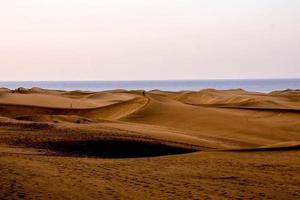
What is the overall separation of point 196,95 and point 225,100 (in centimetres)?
373

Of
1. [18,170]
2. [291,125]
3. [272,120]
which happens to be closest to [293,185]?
[18,170]

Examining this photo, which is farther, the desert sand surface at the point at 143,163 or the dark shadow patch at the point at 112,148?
the dark shadow patch at the point at 112,148

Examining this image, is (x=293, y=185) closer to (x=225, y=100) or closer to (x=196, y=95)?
(x=225, y=100)

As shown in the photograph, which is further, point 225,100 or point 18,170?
point 225,100

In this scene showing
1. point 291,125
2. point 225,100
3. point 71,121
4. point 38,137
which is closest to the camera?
point 38,137

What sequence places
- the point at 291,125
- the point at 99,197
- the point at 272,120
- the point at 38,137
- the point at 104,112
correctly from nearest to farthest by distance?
the point at 99,197
the point at 38,137
the point at 291,125
the point at 272,120
the point at 104,112

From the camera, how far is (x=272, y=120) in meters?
17.8

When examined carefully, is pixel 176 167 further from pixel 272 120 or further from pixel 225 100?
pixel 225 100

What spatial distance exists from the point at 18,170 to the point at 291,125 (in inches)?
468

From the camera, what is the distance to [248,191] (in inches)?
232

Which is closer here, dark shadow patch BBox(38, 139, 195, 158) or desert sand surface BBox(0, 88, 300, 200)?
desert sand surface BBox(0, 88, 300, 200)

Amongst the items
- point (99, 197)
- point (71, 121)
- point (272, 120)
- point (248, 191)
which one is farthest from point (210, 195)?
point (272, 120)

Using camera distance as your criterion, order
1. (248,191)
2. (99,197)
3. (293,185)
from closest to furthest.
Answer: (99,197) → (248,191) → (293,185)

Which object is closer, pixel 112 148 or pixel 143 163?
pixel 143 163
